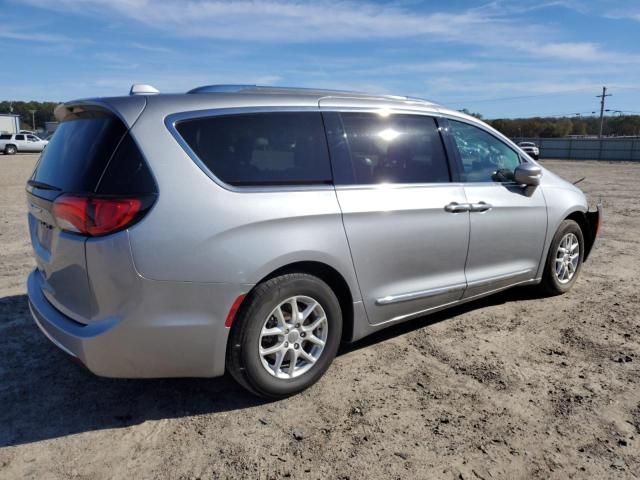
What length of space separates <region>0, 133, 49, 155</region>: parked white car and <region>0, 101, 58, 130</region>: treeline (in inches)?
2848

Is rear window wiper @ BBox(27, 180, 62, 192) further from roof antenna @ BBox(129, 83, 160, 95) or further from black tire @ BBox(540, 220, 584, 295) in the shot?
black tire @ BBox(540, 220, 584, 295)

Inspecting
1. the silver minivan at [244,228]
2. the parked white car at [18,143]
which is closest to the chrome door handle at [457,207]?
the silver minivan at [244,228]

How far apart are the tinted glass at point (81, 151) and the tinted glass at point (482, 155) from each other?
2.59m

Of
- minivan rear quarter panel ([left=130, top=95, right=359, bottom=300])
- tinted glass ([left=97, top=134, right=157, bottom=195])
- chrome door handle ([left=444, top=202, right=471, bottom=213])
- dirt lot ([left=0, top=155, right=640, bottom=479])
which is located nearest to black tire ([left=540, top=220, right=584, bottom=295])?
dirt lot ([left=0, top=155, right=640, bottom=479])

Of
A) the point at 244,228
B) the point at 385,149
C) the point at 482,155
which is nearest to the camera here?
the point at 244,228

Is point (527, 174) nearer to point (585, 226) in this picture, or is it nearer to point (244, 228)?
point (585, 226)

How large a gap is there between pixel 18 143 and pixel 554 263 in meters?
45.9

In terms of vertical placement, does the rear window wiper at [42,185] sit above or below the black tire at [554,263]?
above

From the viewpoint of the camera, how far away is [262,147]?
3178mm

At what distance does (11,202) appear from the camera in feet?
39.2

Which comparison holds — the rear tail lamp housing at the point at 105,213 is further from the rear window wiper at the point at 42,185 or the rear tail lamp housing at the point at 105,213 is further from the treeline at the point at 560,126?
the treeline at the point at 560,126

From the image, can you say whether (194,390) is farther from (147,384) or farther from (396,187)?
(396,187)

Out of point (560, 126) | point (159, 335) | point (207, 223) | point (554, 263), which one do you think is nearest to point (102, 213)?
point (207, 223)

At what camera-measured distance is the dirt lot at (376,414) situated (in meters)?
2.69
